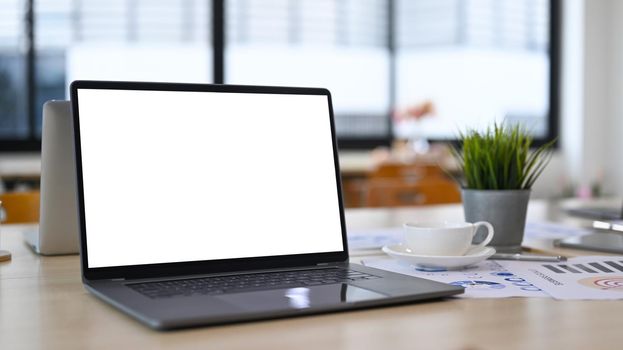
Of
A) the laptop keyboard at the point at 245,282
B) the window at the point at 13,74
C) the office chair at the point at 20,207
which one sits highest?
the window at the point at 13,74

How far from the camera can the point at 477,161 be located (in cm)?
115

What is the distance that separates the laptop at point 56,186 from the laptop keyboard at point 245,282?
0.39 meters

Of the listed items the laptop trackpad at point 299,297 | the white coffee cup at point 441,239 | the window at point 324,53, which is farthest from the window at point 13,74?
the laptop trackpad at point 299,297

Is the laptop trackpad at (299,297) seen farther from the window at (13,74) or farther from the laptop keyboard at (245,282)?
the window at (13,74)

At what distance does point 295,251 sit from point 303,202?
0.22ft

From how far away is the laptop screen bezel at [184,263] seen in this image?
2.64 feet

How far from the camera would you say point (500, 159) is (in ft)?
3.76

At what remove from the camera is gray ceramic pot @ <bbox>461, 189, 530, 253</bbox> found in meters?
1.13

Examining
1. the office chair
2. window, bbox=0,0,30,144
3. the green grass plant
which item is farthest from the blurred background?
the green grass plant

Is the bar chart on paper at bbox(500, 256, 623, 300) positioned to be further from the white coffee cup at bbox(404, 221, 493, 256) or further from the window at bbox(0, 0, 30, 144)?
the window at bbox(0, 0, 30, 144)

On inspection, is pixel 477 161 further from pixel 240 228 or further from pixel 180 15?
pixel 180 15

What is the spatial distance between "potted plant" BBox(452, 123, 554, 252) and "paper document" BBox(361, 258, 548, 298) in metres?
0.13

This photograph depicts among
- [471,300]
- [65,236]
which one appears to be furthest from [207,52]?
[471,300]

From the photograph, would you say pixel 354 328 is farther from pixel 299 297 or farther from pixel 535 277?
pixel 535 277
